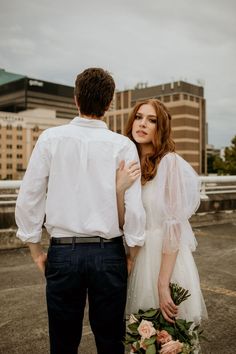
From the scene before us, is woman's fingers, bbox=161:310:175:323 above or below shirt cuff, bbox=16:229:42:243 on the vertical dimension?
below

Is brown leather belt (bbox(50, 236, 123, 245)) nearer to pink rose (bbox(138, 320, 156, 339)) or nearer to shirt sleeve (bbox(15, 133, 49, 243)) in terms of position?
shirt sleeve (bbox(15, 133, 49, 243))

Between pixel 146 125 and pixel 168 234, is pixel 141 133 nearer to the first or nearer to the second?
pixel 146 125

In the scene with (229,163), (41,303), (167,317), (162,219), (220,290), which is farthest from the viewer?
(229,163)

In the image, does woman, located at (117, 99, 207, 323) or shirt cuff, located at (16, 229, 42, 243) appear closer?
shirt cuff, located at (16, 229, 42, 243)

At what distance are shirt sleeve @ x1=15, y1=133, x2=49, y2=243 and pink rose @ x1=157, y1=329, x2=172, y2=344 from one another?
90 centimetres

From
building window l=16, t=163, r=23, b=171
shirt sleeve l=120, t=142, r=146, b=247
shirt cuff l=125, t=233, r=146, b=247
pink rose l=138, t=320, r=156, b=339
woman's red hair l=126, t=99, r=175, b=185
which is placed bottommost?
pink rose l=138, t=320, r=156, b=339

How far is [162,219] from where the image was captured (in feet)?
8.11

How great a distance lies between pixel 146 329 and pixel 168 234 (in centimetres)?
58

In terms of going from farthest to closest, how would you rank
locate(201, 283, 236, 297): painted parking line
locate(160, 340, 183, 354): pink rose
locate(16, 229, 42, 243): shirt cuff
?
locate(201, 283, 236, 297): painted parking line
locate(16, 229, 42, 243): shirt cuff
locate(160, 340, 183, 354): pink rose

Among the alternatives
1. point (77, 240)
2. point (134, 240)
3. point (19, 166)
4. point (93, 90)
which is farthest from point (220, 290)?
point (19, 166)

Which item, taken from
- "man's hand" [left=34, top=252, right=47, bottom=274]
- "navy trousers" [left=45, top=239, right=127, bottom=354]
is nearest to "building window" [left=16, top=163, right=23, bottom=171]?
"man's hand" [left=34, top=252, right=47, bottom=274]

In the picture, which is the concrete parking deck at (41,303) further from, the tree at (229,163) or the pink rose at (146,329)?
the tree at (229,163)

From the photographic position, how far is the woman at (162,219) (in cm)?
240

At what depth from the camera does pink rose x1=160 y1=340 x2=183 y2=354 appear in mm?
2119
